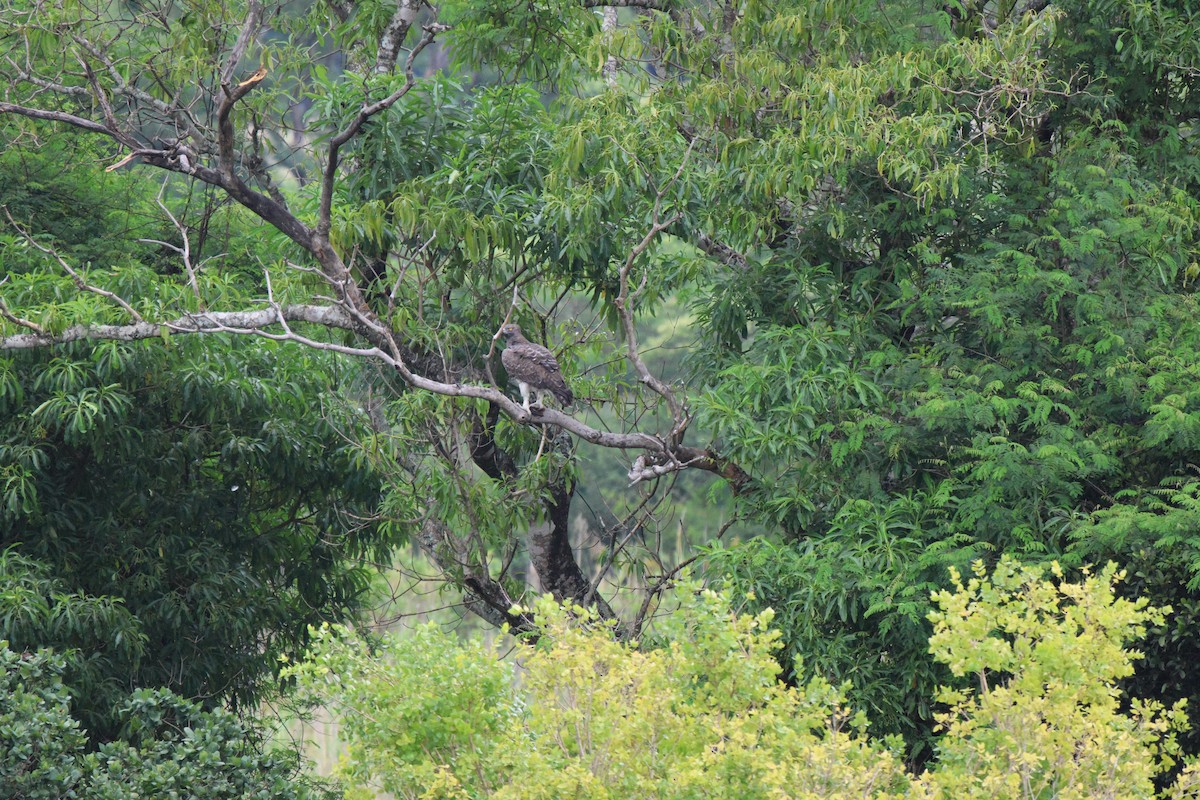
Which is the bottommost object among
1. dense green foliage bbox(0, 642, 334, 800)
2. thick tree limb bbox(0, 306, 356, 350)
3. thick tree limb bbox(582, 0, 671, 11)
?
dense green foliage bbox(0, 642, 334, 800)

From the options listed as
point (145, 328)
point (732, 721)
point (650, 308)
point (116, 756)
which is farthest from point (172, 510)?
point (732, 721)

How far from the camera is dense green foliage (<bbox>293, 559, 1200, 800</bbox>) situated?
155 inches

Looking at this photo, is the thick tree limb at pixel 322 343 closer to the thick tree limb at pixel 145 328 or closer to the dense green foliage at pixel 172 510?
the thick tree limb at pixel 145 328

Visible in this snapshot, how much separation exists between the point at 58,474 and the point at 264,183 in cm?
207

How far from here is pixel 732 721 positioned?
13.2 feet

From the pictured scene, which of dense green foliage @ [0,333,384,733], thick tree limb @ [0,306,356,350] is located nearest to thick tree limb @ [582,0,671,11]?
dense green foliage @ [0,333,384,733]

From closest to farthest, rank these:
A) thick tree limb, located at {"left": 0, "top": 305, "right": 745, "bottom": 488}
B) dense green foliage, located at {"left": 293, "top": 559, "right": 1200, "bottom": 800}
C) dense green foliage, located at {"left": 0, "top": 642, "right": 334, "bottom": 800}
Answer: dense green foliage, located at {"left": 293, "top": 559, "right": 1200, "bottom": 800} → dense green foliage, located at {"left": 0, "top": 642, "right": 334, "bottom": 800} → thick tree limb, located at {"left": 0, "top": 305, "right": 745, "bottom": 488}

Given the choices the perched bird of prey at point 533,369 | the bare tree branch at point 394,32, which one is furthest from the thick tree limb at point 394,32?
the perched bird of prey at point 533,369

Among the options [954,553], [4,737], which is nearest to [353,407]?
[4,737]

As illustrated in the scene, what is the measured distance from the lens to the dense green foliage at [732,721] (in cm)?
395

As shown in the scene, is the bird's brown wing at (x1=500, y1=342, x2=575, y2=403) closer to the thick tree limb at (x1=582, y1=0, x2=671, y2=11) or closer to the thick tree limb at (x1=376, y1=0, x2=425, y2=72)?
the thick tree limb at (x1=376, y1=0, x2=425, y2=72)

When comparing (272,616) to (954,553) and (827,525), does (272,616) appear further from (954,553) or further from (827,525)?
(954,553)

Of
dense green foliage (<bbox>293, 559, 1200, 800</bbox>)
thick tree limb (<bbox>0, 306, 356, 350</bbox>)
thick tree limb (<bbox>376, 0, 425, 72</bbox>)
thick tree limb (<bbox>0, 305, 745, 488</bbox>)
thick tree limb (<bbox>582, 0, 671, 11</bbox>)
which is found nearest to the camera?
dense green foliage (<bbox>293, 559, 1200, 800</bbox>)

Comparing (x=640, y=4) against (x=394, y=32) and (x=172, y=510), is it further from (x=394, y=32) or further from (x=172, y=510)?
(x=172, y=510)
